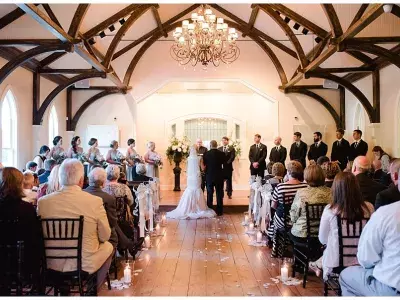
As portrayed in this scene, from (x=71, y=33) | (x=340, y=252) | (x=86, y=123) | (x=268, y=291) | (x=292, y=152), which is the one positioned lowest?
(x=268, y=291)

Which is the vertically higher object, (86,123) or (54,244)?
(86,123)

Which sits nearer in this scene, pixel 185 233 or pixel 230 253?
pixel 230 253

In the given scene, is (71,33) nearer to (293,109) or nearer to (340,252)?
(340,252)

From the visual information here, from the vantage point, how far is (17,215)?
336 centimetres

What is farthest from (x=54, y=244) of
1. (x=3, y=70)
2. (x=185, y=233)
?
(x=3, y=70)

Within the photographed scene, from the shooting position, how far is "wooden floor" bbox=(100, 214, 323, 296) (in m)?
4.52

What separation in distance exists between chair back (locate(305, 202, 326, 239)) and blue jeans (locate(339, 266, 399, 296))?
3.85 ft

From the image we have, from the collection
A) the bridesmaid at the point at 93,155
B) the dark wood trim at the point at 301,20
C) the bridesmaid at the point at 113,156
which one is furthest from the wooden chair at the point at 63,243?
the dark wood trim at the point at 301,20

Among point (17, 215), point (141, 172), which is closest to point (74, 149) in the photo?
point (141, 172)

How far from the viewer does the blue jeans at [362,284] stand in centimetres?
271

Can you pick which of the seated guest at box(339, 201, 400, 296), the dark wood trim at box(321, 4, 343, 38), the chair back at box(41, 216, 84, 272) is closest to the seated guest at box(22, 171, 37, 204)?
the chair back at box(41, 216, 84, 272)

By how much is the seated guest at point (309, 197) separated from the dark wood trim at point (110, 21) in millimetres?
6026

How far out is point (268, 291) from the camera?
14.8ft

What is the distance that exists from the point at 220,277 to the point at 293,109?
9.13 meters
